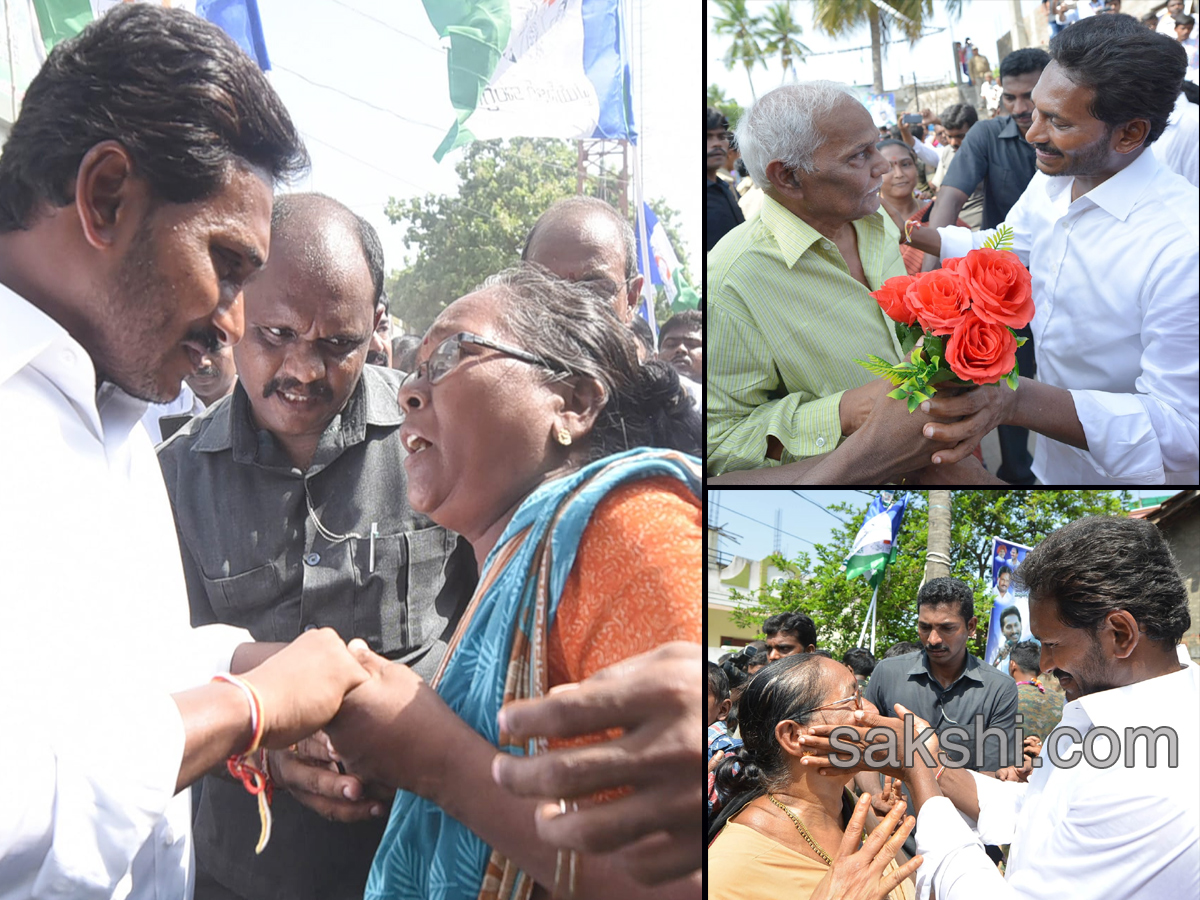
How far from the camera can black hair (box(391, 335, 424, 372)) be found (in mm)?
2428

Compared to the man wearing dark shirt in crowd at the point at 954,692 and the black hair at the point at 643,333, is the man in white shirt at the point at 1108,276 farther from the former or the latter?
the black hair at the point at 643,333

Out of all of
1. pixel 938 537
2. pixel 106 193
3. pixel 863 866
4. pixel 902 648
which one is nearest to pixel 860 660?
pixel 902 648

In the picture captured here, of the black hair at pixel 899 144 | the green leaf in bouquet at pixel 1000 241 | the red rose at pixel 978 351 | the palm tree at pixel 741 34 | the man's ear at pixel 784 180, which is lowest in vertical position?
the red rose at pixel 978 351

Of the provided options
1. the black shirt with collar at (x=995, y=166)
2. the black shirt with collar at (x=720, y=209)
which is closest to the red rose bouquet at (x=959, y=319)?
the black shirt with collar at (x=995, y=166)

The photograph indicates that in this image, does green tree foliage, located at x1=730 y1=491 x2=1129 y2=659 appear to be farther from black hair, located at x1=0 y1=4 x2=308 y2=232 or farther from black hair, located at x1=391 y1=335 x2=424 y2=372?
black hair, located at x1=0 y1=4 x2=308 y2=232

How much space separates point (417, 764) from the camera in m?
2.32

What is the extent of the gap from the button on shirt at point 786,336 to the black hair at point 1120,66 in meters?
0.64

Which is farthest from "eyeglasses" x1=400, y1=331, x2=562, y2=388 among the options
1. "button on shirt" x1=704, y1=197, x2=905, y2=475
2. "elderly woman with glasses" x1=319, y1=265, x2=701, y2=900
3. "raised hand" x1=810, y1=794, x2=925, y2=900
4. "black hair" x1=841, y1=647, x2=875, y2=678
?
"raised hand" x1=810, y1=794, x2=925, y2=900

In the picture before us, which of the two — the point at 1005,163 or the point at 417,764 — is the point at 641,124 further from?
the point at 417,764

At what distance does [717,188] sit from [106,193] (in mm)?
1394

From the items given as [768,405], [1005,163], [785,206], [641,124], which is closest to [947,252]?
[1005,163]

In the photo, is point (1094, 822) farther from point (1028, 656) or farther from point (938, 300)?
point (938, 300)

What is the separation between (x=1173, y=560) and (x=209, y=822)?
2.37 meters

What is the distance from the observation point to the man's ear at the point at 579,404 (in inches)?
93.8
